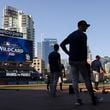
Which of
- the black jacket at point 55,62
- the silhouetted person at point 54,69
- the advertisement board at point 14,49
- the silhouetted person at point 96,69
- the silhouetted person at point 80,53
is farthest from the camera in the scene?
the advertisement board at point 14,49

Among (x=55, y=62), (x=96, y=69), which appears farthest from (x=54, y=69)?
(x=96, y=69)

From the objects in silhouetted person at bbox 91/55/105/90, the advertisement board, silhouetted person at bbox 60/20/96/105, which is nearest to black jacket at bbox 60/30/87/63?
silhouetted person at bbox 60/20/96/105

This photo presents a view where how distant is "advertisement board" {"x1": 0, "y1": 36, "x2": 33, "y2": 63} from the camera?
83.8 m

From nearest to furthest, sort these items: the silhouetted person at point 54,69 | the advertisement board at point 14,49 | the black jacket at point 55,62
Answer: the silhouetted person at point 54,69
the black jacket at point 55,62
the advertisement board at point 14,49

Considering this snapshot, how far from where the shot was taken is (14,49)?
8381 cm

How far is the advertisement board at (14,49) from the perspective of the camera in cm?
8375

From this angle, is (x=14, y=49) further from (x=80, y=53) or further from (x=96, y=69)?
(x=80, y=53)

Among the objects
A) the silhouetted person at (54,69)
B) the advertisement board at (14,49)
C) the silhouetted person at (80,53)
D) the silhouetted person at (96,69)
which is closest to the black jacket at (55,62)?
the silhouetted person at (54,69)

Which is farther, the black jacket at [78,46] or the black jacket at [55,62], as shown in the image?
the black jacket at [55,62]

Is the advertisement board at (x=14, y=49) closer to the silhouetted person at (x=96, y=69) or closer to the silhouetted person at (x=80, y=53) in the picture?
the silhouetted person at (x=96, y=69)

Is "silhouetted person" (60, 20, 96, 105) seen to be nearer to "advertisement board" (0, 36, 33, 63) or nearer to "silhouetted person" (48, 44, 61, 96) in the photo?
"silhouetted person" (48, 44, 61, 96)

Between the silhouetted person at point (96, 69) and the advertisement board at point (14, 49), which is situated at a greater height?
the advertisement board at point (14, 49)

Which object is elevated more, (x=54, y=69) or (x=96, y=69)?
(x=96, y=69)

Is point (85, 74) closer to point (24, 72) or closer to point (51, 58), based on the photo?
point (51, 58)
